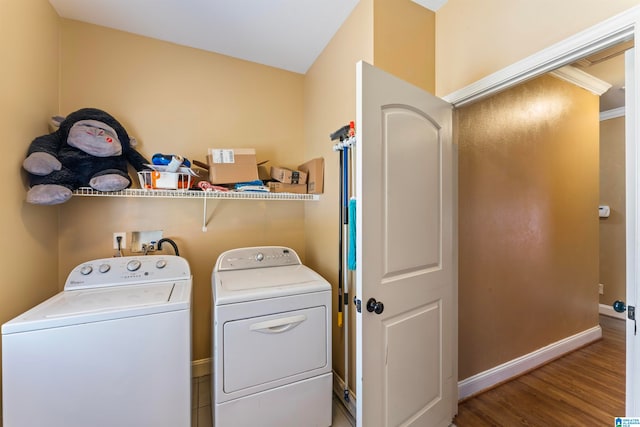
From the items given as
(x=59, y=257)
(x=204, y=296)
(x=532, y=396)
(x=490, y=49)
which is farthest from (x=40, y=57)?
(x=532, y=396)

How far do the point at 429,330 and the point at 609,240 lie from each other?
363cm

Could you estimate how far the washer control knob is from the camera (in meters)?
1.61

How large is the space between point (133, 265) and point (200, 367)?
3.48ft

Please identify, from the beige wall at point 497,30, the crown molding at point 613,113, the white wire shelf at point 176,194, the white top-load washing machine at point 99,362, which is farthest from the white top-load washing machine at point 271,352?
the crown molding at point 613,113

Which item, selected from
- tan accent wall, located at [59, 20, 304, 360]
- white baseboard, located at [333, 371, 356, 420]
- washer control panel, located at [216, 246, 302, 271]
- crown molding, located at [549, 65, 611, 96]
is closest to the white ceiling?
tan accent wall, located at [59, 20, 304, 360]

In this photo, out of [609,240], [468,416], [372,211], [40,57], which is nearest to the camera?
[372,211]

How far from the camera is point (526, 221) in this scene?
2184 millimetres

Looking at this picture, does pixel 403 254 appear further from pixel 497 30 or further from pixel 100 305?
pixel 100 305

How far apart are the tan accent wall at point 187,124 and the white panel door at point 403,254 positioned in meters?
1.33

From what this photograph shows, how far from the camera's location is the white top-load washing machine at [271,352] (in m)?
1.35

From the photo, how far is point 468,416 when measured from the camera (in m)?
1.72

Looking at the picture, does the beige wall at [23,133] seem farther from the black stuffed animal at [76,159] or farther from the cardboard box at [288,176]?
the cardboard box at [288,176]

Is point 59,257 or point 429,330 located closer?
point 429,330

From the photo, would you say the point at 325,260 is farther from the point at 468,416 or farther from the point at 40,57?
the point at 40,57
